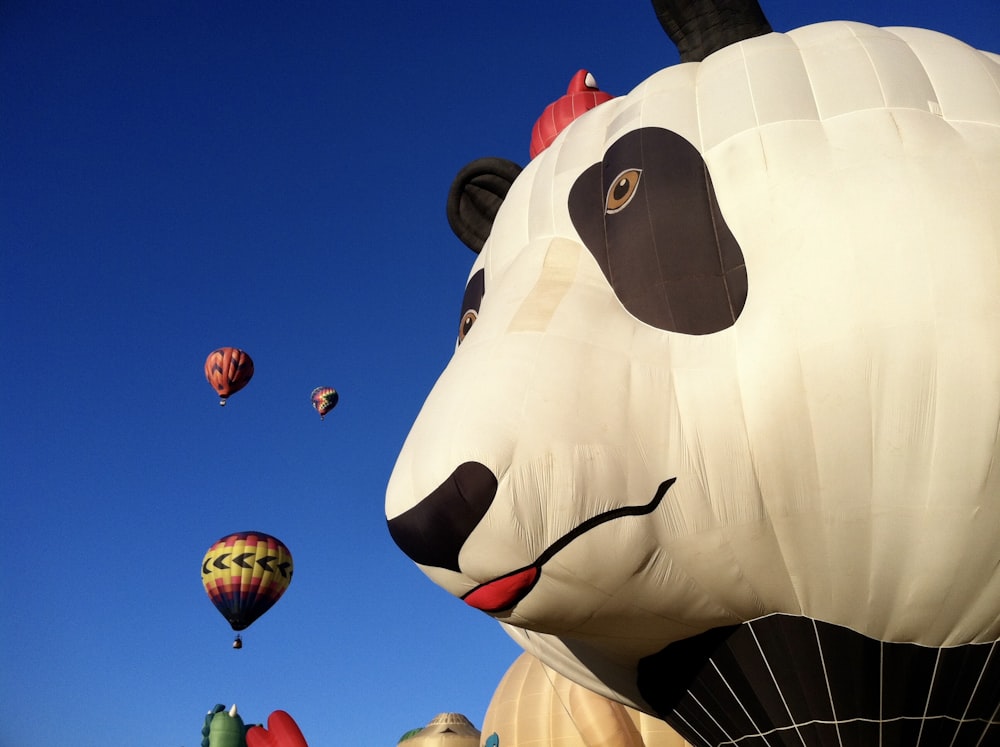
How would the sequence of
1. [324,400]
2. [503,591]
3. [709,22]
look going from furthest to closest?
[324,400] → [709,22] → [503,591]

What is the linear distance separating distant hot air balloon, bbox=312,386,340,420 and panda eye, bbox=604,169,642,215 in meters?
15.8

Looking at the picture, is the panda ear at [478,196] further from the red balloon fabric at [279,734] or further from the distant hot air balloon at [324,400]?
the distant hot air balloon at [324,400]

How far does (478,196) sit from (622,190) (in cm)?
159

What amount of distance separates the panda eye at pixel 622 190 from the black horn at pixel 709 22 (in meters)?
0.96

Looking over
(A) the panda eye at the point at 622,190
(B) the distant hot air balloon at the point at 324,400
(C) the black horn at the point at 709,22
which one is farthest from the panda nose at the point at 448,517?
(B) the distant hot air balloon at the point at 324,400

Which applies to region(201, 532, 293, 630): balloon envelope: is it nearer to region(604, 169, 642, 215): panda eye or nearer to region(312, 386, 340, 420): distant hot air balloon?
region(312, 386, 340, 420): distant hot air balloon

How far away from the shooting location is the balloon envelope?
545 inches

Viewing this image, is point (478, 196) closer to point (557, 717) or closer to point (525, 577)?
point (525, 577)

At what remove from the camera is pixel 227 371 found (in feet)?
52.5

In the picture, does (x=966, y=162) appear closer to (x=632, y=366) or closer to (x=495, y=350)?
(x=632, y=366)

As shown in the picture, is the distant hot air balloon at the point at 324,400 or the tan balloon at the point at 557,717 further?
the distant hot air balloon at the point at 324,400

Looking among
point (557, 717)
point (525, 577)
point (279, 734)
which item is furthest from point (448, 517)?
point (557, 717)

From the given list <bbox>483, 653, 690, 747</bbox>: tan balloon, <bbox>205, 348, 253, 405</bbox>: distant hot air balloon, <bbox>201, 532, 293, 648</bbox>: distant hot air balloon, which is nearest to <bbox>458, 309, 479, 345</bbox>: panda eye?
<bbox>483, 653, 690, 747</bbox>: tan balloon

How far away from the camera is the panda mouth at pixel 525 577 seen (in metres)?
3.39
